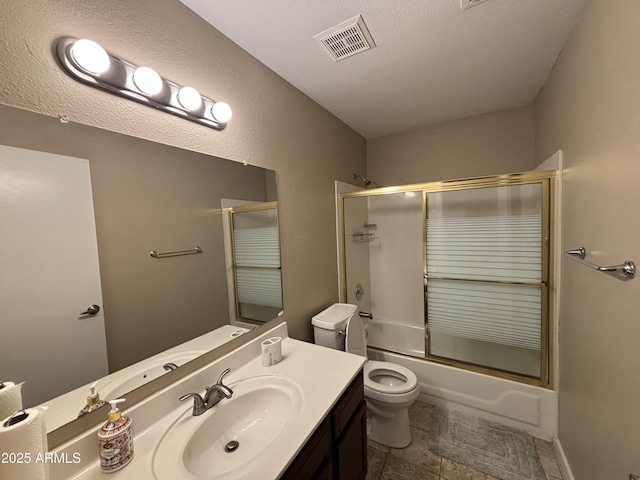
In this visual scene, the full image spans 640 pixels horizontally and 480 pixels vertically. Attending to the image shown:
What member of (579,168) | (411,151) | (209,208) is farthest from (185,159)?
(411,151)

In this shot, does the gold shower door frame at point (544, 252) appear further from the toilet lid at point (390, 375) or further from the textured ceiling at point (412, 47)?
the textured ceiling at point (412, 47)

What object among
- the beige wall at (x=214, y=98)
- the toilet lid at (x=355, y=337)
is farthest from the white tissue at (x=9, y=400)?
the toilet lid at (x=355, y=337)

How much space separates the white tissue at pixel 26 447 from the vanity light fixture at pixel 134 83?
944 mm

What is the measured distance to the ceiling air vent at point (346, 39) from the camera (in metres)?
1.26

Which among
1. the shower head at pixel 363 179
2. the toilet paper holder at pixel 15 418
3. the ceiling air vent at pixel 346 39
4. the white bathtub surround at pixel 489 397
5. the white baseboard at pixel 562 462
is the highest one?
the ceiling air vent at pixel 346 39

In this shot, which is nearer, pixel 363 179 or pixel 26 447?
pixel 26 447

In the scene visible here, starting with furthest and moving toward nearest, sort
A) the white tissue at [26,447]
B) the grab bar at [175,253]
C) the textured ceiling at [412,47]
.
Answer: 1. the textured ceiling at [412,47]
2. the grab bar at [175,253]
3. the white tissue at [26,447]

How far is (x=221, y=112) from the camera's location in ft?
3.92

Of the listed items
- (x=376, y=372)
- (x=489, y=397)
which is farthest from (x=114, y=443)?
(x=489, y=397)

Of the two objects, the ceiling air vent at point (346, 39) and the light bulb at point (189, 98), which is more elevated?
the ceiling air vent at point (346, 39)

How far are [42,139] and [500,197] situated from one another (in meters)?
2.70

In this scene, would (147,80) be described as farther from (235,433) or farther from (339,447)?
(339,447)

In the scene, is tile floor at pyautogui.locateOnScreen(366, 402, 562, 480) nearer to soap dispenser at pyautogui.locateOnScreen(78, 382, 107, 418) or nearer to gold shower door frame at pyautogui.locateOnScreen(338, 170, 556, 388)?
gold shower door frame at pyautogui.locateOnScreen(338, 170, 556, 388)

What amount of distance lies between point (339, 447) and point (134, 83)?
5.43 feet
